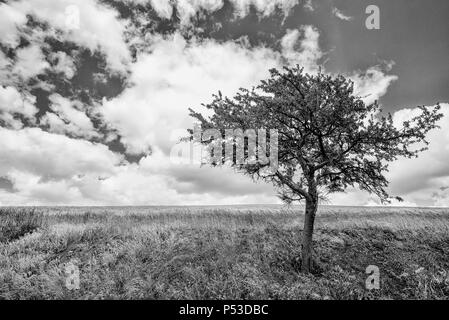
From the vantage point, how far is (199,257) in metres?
11.6

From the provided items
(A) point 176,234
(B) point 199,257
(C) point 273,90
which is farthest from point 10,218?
(C) point 273,90

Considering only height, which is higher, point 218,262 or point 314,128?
point 314,128

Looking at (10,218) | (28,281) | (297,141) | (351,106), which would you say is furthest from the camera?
(10,218)

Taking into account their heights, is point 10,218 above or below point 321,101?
below

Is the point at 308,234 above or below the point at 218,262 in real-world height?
above

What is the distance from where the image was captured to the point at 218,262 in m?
11.1

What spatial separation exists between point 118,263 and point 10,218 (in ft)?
38.3

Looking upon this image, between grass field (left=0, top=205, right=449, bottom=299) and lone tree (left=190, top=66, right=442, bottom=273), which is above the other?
lone tree (left=190, top=66, right=442, bottom=273)

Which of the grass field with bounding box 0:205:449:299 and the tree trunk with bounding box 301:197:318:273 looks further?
the tree trunk with bounding box 301:197:318:273

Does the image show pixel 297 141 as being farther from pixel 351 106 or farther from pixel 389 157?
pixel 389 157

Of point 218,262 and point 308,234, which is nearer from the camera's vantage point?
point 308,234

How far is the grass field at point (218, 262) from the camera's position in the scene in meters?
9.57

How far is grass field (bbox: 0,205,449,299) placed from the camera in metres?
9.57

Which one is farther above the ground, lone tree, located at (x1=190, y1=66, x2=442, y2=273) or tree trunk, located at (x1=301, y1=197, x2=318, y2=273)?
lone tree, located at (x1=190, y1=66, x2=442, y2=273)
